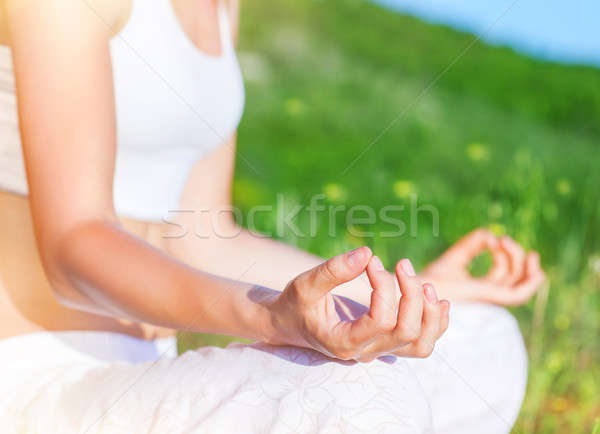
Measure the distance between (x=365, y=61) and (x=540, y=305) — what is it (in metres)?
3.33

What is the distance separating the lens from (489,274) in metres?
1.46

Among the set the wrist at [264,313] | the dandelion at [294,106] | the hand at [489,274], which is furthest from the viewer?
the dandelion at [294,106]

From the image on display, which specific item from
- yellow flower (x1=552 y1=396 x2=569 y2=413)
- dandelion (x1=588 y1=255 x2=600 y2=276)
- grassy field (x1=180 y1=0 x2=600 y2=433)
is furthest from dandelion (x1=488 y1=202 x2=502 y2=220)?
yellow flower (x1=552 y1=396 x2=569 y2=413)

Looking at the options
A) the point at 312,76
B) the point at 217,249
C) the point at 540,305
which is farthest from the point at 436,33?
the point at 217,249

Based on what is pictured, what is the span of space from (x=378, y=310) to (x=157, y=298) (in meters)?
0.30

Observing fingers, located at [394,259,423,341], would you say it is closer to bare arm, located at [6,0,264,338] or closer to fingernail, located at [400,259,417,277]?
fingernail, located at [400,259,417,277]

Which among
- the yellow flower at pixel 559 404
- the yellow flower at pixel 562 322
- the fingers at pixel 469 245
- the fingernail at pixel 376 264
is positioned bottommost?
the yellow flower at pixel 559 404

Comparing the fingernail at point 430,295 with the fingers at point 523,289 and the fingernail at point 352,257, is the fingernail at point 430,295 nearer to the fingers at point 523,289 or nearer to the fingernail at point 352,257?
the fingernail at point 352,257

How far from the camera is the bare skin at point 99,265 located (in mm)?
805

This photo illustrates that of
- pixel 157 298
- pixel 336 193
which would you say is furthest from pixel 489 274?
pixel 336 193

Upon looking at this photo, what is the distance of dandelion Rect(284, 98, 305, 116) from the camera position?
4.34m

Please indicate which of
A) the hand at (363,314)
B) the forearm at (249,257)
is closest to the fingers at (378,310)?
the hand at (363,314)

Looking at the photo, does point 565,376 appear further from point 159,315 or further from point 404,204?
point 159,315

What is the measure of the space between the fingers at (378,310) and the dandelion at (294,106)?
357cm
